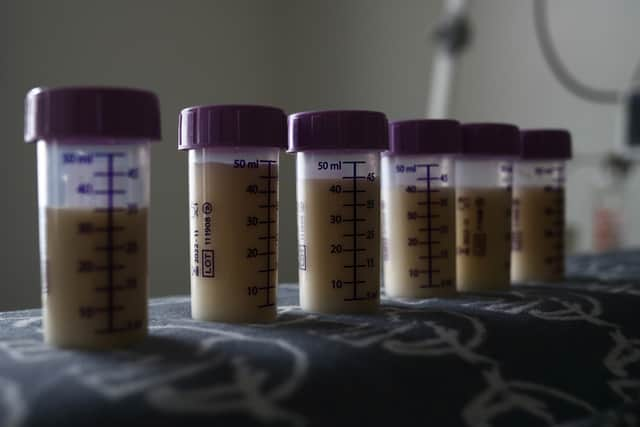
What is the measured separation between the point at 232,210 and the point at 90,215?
5.8 inches

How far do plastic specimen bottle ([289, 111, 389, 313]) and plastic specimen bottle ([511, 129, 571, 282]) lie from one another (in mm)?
356

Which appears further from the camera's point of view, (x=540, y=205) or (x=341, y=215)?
(x=540, y=205)

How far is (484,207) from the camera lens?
0.93 metres


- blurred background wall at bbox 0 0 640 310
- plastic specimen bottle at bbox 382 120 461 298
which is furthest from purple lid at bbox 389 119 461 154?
blurred background wall at bbox 0 0 640 310

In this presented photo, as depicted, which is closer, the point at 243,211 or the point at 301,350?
the point at 301,350

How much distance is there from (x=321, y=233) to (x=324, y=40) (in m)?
1.59

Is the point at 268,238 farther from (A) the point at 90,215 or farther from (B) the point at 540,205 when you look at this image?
(B) the point at 540,205

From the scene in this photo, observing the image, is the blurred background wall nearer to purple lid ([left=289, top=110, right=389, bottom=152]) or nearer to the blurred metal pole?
the blurred metal pole

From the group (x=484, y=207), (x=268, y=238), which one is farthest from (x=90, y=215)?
(x=484, y=207)

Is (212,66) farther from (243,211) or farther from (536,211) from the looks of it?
(243,211)

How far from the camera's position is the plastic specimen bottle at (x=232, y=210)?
2.26ft

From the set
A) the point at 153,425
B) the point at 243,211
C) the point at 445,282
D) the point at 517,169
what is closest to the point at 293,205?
the point at 517,169

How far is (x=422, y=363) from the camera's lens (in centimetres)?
58

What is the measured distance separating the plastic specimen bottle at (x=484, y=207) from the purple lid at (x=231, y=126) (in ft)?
1.05
